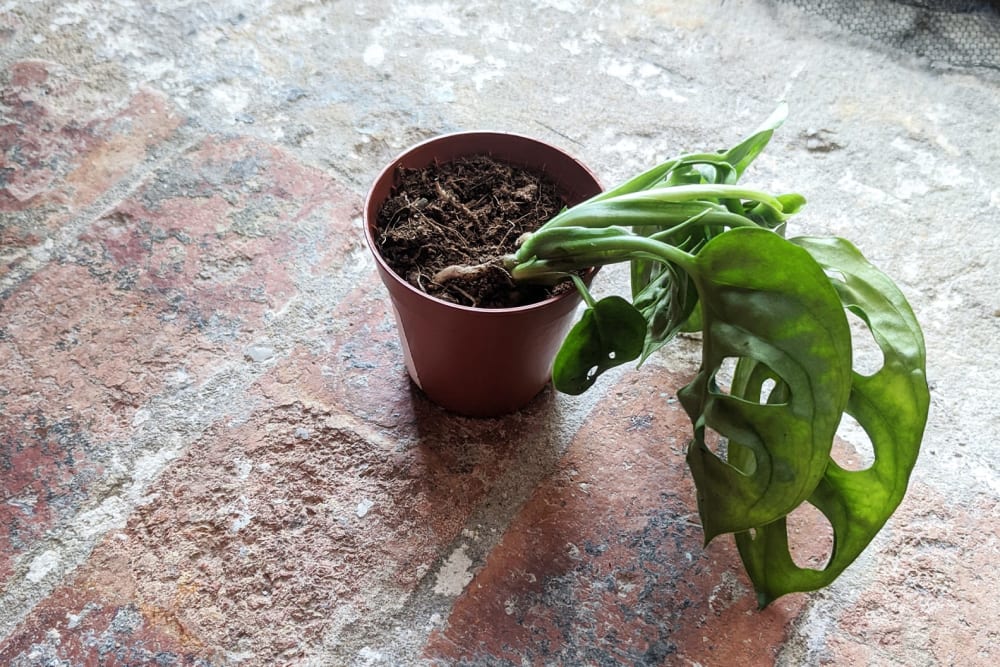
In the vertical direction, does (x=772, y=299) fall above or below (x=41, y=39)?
above

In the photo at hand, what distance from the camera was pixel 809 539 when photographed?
885 millimetres

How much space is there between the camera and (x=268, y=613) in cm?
81

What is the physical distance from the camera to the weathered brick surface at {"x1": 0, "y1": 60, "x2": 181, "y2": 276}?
1.08m

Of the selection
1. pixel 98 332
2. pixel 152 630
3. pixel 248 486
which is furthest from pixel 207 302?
pixel 152 630

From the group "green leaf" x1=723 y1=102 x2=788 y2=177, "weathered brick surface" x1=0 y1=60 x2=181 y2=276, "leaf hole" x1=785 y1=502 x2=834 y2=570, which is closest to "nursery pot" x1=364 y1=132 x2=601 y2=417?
"green leaf" x1=723 y1=102 x2=788 y2=177

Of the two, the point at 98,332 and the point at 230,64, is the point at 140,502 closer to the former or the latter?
the point at 98,332

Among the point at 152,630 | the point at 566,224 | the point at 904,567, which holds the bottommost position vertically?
the point at 152,630

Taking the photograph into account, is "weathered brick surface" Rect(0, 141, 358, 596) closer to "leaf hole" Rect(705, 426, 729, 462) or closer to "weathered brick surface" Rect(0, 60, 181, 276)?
"weathered brick surface" Rect(0, 60, 181, 276)

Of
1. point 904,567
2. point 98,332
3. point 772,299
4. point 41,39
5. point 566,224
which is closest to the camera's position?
point 772,299

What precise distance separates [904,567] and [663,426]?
281 mm

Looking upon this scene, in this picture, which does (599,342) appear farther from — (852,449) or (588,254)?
(852,449)

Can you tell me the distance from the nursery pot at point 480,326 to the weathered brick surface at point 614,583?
0.11 m

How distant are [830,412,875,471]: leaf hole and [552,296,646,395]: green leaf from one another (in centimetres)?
31

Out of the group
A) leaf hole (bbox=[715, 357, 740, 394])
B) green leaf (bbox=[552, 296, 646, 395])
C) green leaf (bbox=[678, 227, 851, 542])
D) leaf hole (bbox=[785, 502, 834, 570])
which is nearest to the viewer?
green leaf (bbox=[678, 227, 851, 542])
